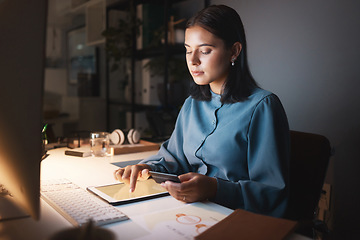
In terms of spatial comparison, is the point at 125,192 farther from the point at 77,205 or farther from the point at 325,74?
the point at 325,74

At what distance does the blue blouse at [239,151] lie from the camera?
1.00 metres

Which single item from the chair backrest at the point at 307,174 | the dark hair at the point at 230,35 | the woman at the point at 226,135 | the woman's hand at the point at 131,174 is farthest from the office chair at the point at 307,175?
the woman's hand at the point at 131,174

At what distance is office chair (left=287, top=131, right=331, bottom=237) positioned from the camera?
107 centimetres

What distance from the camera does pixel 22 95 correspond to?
22.7 inches

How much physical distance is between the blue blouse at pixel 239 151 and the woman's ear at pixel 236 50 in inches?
6.4

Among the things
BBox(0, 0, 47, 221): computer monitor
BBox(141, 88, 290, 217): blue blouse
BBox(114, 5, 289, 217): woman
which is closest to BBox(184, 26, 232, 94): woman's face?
BBox(114, 5, 289, 217): woman

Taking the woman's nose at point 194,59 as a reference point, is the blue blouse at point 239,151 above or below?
below

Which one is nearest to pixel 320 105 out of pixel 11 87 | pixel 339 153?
pixel 339 153

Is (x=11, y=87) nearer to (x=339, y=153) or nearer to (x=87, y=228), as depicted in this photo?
(x=87, y=228)

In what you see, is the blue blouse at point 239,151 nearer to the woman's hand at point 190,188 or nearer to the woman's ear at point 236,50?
the woman's hand at point 190,188

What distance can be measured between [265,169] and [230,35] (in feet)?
1.65

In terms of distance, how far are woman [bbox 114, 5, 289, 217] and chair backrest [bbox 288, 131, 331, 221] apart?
0.11 meters

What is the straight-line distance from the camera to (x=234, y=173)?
1.13m

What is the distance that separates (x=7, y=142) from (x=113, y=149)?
1.00m
